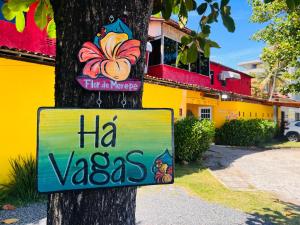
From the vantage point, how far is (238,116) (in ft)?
76.6

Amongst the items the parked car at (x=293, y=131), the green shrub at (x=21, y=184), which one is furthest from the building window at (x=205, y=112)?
the green shrub at (x=21, y=184)

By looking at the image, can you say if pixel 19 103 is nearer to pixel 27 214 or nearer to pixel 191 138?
pixel 27 214

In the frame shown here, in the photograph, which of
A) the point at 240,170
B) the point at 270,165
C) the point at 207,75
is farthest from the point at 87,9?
the point at 207,75

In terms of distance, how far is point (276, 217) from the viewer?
690cm

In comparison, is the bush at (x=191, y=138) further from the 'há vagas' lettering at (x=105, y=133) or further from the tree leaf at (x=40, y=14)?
the 'há vagas' lettering at (x=105, y=133)

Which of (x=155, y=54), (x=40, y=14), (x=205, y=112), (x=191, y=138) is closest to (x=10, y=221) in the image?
(x=40, y=14)

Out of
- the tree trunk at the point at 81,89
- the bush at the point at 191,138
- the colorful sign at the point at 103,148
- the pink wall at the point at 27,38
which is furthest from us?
the bush at the point at 191,138

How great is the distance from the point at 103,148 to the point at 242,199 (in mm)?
7360

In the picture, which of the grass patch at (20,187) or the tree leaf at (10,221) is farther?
the grass patch at (20,187)

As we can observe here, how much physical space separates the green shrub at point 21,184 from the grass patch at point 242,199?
3808mm

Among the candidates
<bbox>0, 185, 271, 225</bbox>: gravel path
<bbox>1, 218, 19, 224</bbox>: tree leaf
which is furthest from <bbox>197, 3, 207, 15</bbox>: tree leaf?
<bbox>1, 218, 19, 224</bbox>: tree leaf

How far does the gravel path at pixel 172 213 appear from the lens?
611 cm

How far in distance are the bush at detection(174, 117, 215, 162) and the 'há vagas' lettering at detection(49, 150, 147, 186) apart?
10.7 metres

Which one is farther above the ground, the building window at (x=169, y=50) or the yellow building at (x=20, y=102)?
the building window at (x=169, y=50)
